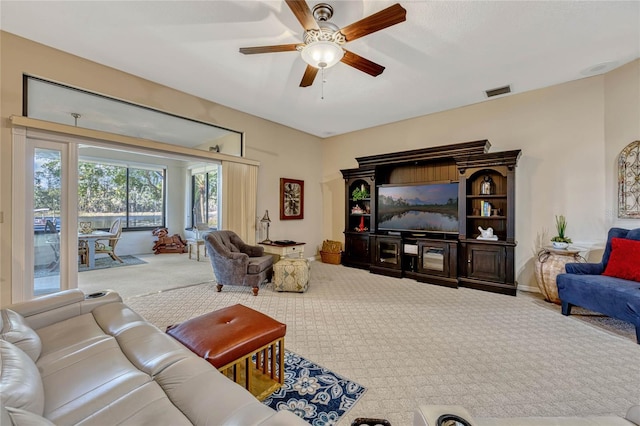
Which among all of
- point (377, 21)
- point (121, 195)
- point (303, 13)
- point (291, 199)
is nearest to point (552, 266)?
point (377, 21)

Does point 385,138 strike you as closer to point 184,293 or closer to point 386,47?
point 386,47

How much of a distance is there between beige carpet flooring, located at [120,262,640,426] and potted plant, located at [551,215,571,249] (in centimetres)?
84

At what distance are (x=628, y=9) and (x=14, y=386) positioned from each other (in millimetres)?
4835

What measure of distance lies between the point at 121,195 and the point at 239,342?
7.90 meters

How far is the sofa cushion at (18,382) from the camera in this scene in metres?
0.82

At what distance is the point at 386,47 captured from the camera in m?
3.03

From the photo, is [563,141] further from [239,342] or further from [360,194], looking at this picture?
[239,342]

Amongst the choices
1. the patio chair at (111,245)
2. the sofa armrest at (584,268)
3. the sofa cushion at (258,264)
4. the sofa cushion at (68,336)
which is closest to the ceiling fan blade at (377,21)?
the sofa cushion at (68,336)

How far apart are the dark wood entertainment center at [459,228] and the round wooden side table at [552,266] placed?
14.0 inches

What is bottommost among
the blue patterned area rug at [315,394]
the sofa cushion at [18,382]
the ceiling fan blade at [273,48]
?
the blue patterned area rug at [315,394]

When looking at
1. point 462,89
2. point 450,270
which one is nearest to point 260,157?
point 462,89

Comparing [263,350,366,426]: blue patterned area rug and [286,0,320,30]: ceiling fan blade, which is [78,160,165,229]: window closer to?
[286,0,320,30]: ceiling fan blade

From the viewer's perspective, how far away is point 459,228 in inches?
177

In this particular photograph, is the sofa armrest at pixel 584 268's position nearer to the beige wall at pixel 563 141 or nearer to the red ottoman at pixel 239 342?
the beige wall at pixel 563 141
